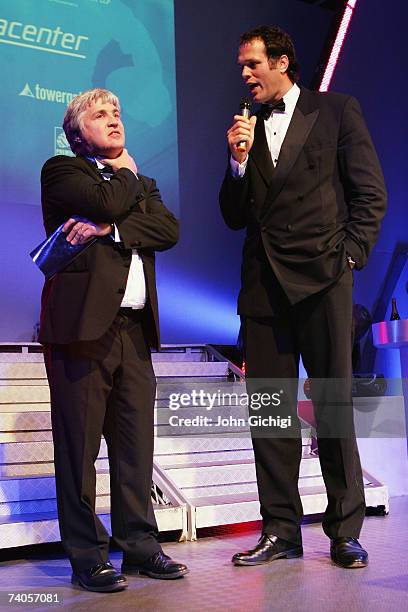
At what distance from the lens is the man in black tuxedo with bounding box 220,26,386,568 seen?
8.32 feet

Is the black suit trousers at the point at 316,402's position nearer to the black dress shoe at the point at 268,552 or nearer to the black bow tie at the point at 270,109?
the black dress shoe at the point at 268,552

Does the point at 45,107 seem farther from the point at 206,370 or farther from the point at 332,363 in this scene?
the point at 332,363

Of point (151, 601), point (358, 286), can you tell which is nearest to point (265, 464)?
point (151, 601)

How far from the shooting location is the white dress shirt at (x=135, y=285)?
2.44 m

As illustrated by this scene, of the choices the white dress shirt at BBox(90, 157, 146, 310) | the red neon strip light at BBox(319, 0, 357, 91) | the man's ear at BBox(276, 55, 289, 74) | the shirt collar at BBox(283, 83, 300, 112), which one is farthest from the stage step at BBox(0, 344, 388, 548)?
the red neon strip light at BBox(319, 0, 357, 91)

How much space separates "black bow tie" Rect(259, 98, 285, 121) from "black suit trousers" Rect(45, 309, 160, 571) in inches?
32.8

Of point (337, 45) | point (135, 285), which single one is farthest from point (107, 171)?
point (337, 45)

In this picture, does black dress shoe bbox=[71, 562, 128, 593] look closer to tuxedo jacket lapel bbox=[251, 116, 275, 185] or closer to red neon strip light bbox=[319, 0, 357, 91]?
tuxedo jacket lapel bbox=[251, 116, 275, 185]

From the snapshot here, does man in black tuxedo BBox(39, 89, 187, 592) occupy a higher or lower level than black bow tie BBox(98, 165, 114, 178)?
lower

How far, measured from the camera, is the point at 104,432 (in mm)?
2475

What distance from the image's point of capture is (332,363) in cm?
255

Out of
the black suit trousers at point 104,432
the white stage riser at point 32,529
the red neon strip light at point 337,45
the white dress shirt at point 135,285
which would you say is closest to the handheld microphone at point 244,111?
the white dress shirt at point 135,285

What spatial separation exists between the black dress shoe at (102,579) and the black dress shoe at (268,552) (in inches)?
16.8

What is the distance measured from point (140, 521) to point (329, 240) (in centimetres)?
104
